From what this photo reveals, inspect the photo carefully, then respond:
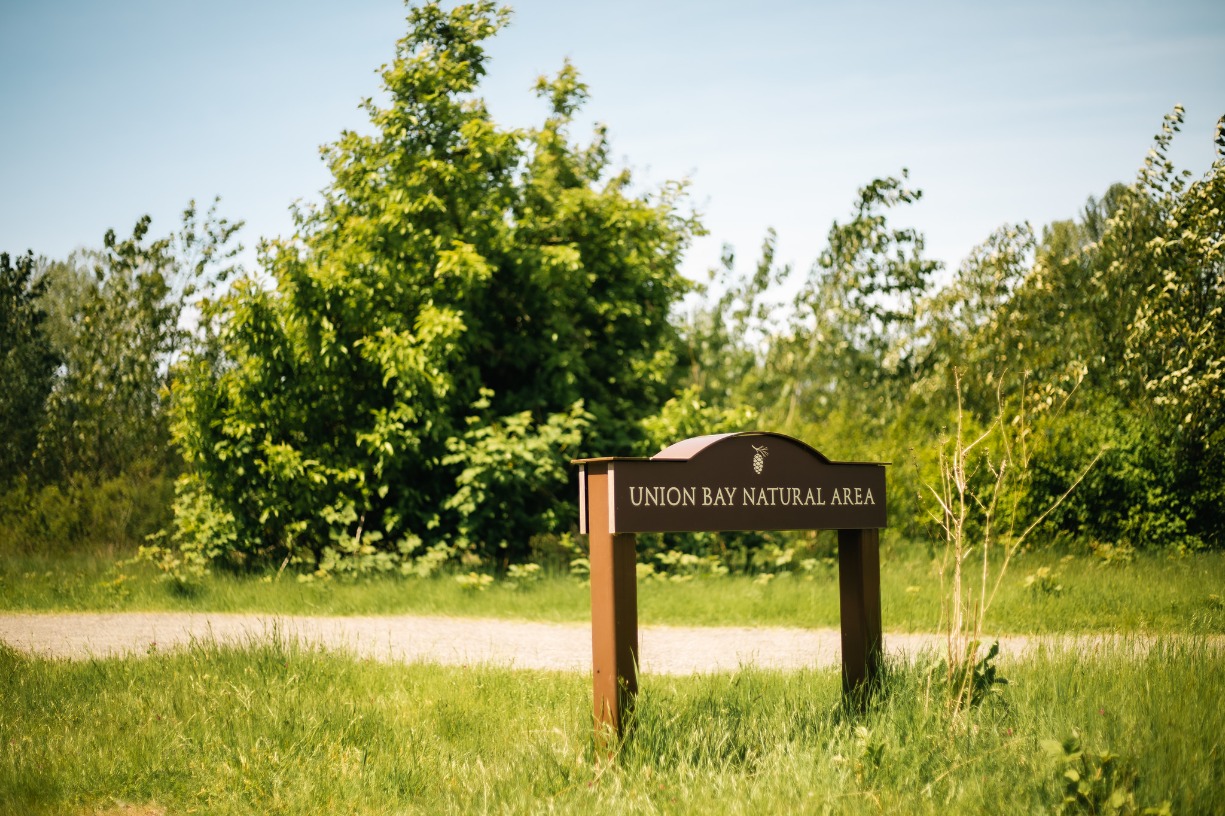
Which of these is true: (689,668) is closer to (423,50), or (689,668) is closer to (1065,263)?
(423,50)

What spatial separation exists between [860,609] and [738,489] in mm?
1070

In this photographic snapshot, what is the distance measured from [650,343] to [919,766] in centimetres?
1081

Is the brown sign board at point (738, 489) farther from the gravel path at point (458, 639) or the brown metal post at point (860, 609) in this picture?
the gravel path at point (458, 639)

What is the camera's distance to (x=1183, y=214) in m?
13.2

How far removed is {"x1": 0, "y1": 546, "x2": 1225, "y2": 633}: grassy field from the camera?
368 inches

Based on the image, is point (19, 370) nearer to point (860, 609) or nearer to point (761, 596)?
point (761, 596)

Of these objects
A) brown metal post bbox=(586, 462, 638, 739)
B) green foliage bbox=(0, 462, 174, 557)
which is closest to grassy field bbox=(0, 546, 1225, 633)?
green foliage bbox=(0, 462, 174, 557)

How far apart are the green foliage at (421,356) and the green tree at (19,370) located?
33.3 feet

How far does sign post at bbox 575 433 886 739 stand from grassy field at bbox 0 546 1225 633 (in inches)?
151

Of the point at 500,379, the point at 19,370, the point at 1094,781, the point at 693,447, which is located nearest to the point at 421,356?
the point at 500,379

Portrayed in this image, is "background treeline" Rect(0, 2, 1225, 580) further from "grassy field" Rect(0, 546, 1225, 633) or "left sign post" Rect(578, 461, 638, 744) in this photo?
"left sign post" Rect(578, 461, 638, 744)

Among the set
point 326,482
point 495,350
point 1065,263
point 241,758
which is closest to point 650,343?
point 495,350

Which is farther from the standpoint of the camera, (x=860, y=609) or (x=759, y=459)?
(x=860, y=609)

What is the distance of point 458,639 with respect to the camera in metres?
9.09
